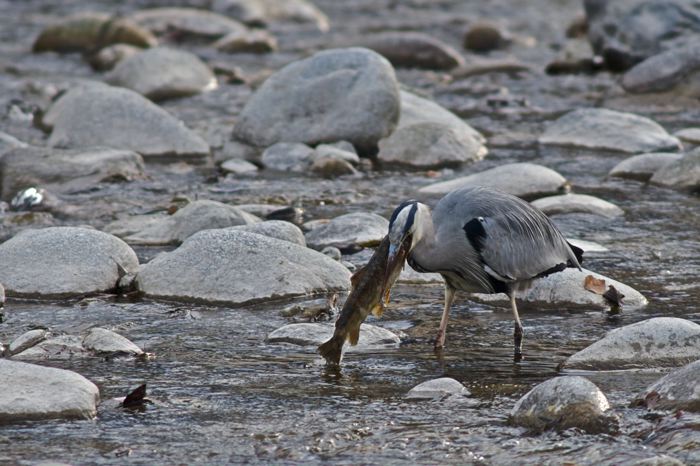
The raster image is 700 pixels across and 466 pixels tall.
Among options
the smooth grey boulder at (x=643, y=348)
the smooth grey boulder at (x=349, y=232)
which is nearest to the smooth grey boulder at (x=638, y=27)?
the smooth grey boulder at (x=349, y=232)

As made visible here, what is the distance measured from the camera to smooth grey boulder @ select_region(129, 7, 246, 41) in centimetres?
2005

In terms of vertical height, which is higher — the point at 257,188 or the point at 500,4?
the point at 500,4

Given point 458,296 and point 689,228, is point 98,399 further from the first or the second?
point 689,228

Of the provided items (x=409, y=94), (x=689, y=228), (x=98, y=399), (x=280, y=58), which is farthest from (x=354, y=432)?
(x=280, y=58)

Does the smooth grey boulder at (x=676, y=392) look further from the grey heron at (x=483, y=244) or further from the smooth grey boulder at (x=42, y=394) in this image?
the smooth grey boulder at (x=42, y=394)

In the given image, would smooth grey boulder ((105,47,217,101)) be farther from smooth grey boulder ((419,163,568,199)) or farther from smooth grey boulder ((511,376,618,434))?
smooth grey boulder ((511,376,618,434))

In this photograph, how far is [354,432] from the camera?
18.5 ft

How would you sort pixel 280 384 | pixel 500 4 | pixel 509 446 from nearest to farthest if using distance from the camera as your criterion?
pixel 509 446 → pixel 280 384 → pixel 500 4

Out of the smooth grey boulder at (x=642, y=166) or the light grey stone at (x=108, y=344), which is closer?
the light grey stone at (x=108, y=344)

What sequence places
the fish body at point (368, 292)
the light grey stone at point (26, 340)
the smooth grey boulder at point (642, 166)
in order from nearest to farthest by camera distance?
the fish body at point (368, 292), the light grey stone at point (26, 340), the smooth grey boulder at point (642, 166)

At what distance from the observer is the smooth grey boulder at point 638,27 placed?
16547mm

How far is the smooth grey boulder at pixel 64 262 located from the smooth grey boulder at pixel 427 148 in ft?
14.4

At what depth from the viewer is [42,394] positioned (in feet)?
18.7

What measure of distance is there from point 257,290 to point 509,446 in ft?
9.19
